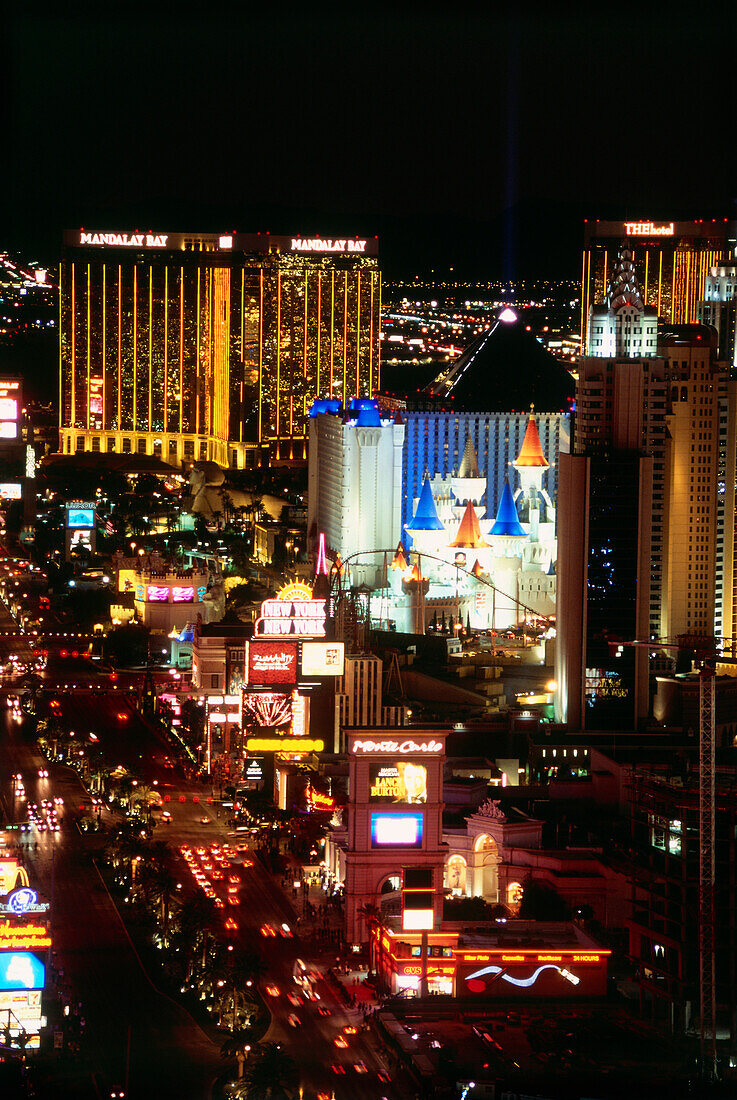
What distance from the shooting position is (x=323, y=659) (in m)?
49.3

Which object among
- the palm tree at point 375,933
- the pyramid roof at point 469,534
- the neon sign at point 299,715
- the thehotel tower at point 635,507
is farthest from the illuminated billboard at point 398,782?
the pyramid roof at point 469,534

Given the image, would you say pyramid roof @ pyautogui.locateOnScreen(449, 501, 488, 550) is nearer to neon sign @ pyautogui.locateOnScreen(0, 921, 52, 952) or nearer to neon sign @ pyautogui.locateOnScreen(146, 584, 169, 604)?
neon sign @ pyautogui.locateOnScreen(146, 584, 169, 604)

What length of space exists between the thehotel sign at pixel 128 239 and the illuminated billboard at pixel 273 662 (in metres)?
65.9

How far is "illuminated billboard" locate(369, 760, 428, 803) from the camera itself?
3691 cm

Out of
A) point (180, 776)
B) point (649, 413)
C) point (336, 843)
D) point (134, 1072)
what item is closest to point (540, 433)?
point (649, 413)

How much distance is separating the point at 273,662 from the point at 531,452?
2547cm

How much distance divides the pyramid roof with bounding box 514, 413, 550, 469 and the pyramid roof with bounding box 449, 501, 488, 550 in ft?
18.8

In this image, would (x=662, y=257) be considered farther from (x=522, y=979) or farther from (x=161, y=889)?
(x=522, y=979)

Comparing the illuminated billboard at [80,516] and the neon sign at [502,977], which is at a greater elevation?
the illuminated billboard at [80,516]

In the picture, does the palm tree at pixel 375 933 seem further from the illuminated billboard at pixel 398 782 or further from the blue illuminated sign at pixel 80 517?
the blue illuminated sign at pixel 80 517

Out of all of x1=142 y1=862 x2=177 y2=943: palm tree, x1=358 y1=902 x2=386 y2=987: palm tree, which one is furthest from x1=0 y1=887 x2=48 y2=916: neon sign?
x1=358 y1=902 x2=386 y2=987: palm tree

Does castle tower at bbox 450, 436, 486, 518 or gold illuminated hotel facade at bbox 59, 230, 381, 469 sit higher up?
gold illuminated hotel facade at bbox 59, 230, 381, 469

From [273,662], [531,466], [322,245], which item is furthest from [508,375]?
[273,662]

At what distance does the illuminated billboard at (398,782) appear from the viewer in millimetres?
36906
